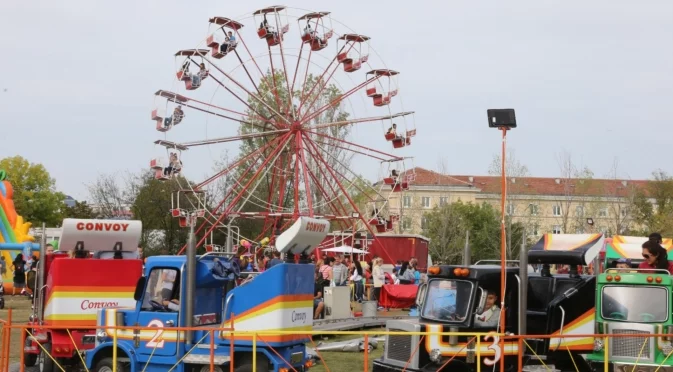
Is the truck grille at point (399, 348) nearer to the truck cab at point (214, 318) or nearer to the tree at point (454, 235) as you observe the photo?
the truck cab at point (214, 318)

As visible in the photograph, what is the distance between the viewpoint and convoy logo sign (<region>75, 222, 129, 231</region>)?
16.3 meters

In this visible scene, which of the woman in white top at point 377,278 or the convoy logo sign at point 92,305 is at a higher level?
the convoy logo sign at point 92,305

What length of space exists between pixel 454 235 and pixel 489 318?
2541 inches

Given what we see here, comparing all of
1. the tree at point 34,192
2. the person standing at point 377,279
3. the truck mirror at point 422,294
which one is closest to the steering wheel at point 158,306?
the truck mirror at point 422,294

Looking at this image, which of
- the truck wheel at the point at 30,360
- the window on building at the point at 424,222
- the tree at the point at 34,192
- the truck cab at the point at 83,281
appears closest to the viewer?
the truck cab at the point at 83,281

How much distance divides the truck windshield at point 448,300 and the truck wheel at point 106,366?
4.51 meters

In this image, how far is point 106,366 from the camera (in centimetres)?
1428

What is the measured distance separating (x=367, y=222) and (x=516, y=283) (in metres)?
32.1

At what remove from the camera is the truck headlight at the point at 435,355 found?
13.6 meters

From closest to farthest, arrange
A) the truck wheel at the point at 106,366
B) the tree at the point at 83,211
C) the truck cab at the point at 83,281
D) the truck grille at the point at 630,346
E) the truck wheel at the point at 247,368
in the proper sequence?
1. the truck wheel at the point at 247,368
2. the truck grille at the point at 630,346
3. the truck wheel at the point at 106,366
4. the truck cab at the point at 83,281
5. the tree at the point at 83,211

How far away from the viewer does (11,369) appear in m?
17.6

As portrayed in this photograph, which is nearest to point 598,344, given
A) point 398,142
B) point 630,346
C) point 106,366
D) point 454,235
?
point 630,346

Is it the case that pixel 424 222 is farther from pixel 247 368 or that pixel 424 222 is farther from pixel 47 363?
pixel 247 368

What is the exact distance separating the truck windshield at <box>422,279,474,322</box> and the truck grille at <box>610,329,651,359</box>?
221 cm
